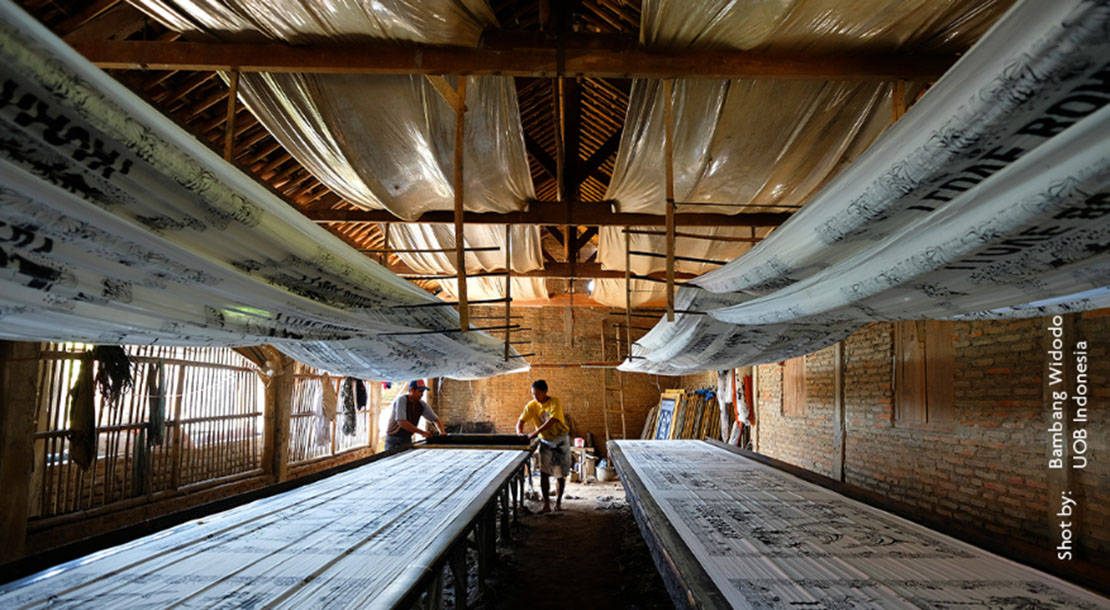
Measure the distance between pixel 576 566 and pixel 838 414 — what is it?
305cm

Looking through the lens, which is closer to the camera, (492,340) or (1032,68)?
(1032,68)

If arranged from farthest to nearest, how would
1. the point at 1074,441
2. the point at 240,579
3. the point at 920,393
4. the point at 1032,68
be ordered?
1. the point at 920,393
2. the point at 1074,441
3. the point at 240,579
4. the point at 1032,68

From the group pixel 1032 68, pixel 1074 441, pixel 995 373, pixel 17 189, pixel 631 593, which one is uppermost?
pixel 1032 68

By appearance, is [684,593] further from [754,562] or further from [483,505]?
[483,505]

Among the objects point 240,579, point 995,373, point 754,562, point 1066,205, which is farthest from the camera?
point 995,373

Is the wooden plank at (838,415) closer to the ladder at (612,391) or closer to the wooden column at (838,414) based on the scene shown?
the wooden column at (838,414)

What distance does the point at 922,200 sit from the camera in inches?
52.8

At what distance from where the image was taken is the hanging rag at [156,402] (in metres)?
5.03

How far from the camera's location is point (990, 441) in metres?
3.54

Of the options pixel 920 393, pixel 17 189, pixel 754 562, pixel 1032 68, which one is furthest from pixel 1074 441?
pixel 17 189

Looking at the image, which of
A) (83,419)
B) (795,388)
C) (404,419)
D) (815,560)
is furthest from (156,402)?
(795,388)

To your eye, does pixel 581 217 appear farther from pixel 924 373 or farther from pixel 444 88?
pixel 924 373

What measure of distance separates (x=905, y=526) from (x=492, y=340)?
10.9 ft

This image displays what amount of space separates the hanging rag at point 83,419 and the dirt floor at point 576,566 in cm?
320
